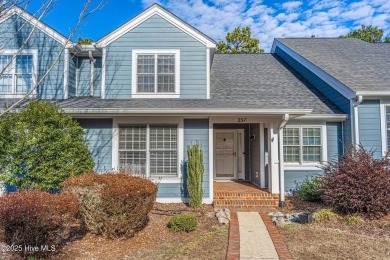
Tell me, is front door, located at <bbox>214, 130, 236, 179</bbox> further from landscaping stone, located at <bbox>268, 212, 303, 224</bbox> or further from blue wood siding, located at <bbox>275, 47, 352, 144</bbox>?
landscaping stone, located at <bbox>268, 212, 303, 224</bbox>

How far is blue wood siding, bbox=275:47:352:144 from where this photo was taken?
8.89 m

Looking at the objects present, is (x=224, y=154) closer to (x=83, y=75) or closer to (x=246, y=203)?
(x=246, y=203)

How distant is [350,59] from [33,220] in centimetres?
1210

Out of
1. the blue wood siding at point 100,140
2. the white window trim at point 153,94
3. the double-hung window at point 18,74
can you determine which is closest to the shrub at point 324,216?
the white window trim at point 153,94

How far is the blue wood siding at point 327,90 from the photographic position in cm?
889

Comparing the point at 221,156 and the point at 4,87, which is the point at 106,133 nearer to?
the point at 4,87

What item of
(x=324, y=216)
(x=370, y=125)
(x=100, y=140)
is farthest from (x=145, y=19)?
(x=370, y=125)

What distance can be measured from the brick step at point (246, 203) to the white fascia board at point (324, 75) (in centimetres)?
419

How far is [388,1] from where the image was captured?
44.4 feet

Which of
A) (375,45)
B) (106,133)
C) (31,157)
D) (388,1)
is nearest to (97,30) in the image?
(106,133)

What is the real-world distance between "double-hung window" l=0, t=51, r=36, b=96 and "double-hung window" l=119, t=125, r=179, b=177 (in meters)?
3.78

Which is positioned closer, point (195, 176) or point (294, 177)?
point (195, 176)

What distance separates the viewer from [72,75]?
9.54 meters

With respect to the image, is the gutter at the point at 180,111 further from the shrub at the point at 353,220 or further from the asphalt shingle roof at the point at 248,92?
the shrub at the point at 353,220
